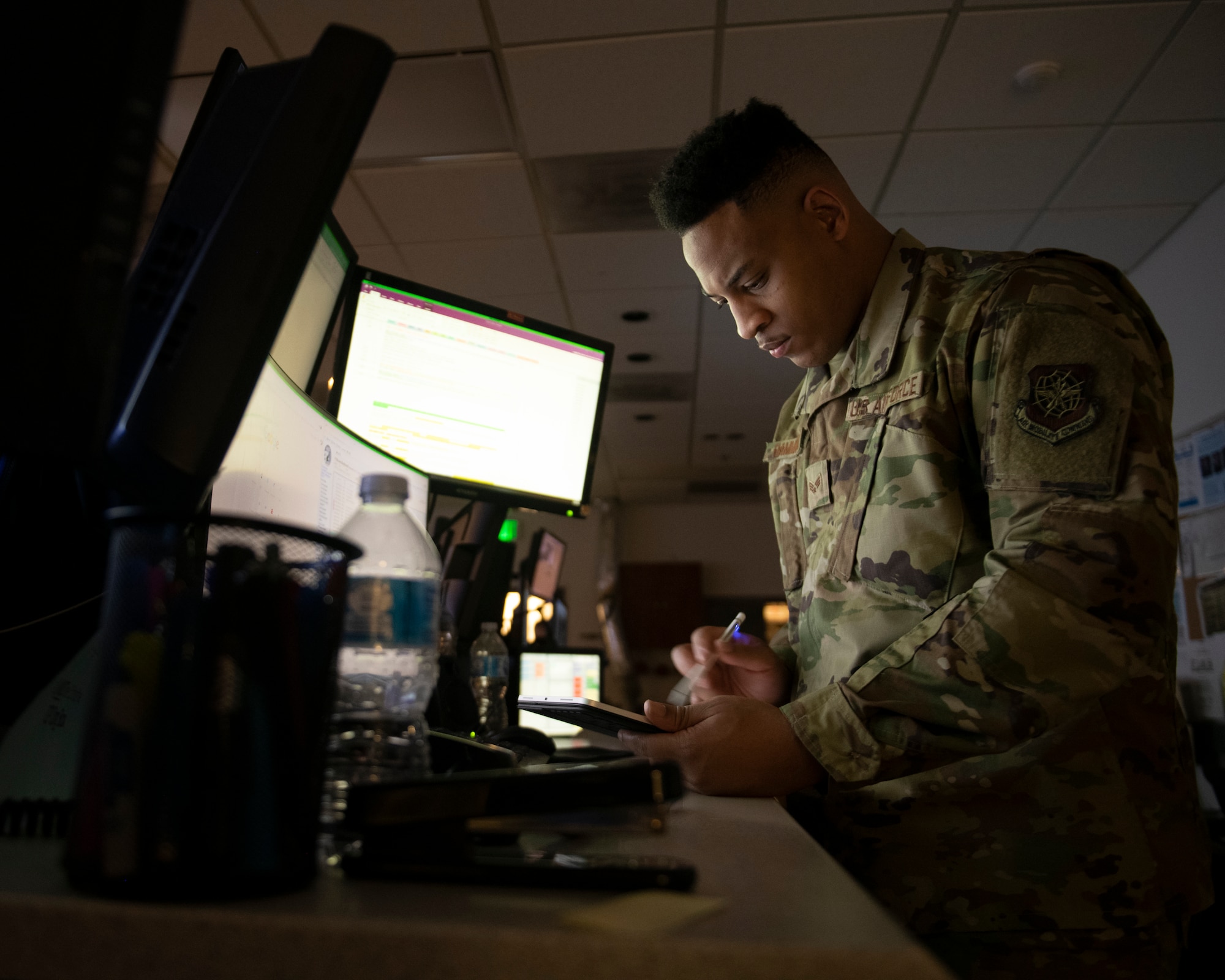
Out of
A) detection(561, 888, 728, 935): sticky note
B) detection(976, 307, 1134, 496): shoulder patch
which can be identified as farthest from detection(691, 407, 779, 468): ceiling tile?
detection(561, 888, 728, 935): sticky note

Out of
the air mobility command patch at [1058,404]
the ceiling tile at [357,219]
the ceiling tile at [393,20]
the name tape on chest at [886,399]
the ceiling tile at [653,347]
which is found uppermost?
the ceiling tile at [393,20]

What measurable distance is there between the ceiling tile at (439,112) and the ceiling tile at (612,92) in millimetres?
104

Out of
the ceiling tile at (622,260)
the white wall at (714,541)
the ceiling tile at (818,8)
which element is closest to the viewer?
the ceiling tile at (818,8)

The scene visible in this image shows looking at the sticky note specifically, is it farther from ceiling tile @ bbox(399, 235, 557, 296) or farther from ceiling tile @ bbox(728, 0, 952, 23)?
ceiling tile @ bbox(399, 235, 557, 296)

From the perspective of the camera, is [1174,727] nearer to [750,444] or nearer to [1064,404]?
[1064,404]

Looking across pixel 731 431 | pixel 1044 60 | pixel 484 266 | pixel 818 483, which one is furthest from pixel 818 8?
pixel 731 431

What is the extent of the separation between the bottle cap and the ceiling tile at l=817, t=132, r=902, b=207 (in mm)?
2595

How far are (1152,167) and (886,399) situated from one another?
2786mm

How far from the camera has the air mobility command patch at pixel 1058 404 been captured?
0.81 m

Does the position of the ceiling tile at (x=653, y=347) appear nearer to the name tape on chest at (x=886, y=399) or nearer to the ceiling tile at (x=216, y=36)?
the ceiling tile at (x=216, y=36)

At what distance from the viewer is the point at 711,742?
76cm

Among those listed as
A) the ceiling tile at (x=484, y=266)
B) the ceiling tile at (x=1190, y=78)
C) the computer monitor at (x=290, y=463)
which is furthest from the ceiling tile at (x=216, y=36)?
the ceiling tile at (x=1190, y=78)

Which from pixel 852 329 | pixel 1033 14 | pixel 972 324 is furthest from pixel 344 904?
pixel 1033 14

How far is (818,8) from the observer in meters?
2.28
